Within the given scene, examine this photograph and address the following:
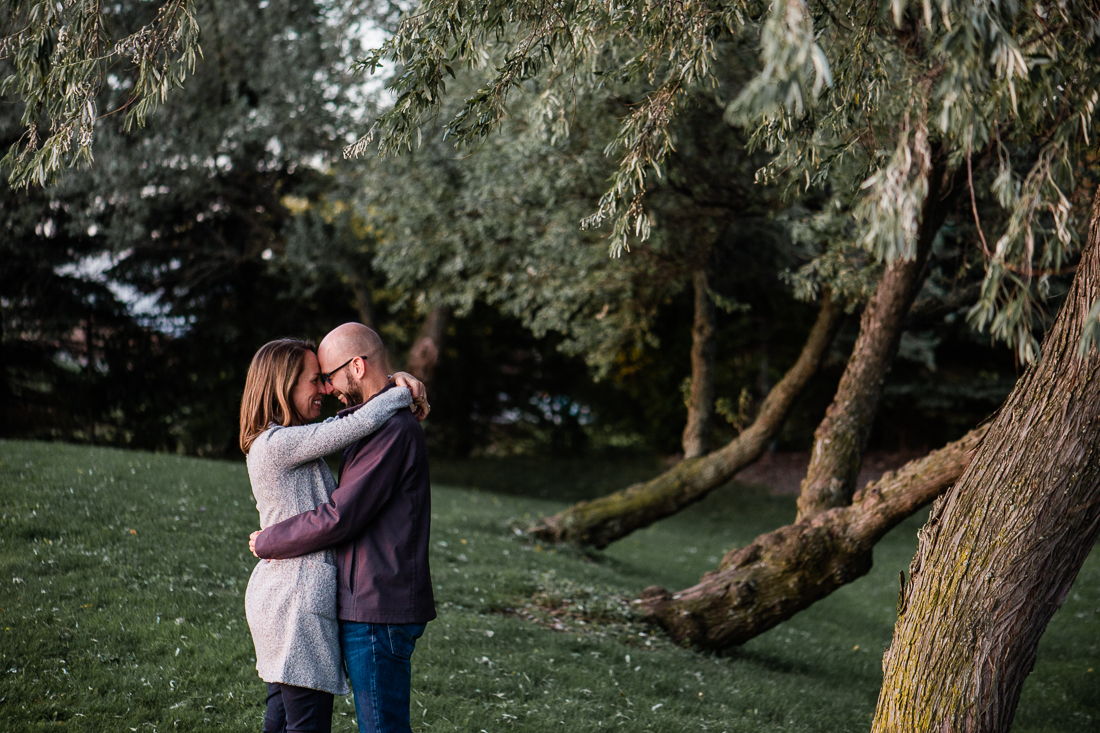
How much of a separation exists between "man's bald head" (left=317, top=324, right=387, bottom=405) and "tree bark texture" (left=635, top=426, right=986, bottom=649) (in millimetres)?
4622

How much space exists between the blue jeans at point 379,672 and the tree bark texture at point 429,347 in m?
14.2

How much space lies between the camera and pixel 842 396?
7.91 m

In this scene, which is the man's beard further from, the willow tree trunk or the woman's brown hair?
the willow tree trunk

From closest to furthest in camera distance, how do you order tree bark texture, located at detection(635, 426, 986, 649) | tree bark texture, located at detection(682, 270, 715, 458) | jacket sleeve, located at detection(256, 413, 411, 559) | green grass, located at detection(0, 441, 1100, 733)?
jacket sleeve, located at detection(256, 413, 411, 559), green grass, located at detection(0, 441, 1100, 733), tree bark texture, located at detection(635, 426, 986, 649), tree bark texture, located at detection(682, 270, 715, 458)

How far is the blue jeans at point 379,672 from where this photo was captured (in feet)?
9.39

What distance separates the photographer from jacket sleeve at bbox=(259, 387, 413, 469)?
2.88 metres

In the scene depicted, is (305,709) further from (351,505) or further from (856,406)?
(856,406)

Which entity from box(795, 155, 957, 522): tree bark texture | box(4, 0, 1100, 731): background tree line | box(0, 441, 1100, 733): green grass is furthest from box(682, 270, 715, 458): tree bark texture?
box(795, 155, 957, 522): tree bark texture

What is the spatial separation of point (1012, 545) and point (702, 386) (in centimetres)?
900

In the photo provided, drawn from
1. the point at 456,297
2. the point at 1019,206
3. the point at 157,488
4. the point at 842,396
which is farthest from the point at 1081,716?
the point at 456,297

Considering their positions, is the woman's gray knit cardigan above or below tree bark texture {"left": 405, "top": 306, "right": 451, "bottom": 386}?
below

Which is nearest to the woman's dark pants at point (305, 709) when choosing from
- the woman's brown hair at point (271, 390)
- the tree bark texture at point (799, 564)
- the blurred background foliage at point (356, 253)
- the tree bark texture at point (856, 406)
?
the woman's brown hair at point (271, 390)

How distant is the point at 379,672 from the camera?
9.48ft

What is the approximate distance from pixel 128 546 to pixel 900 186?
677cm
